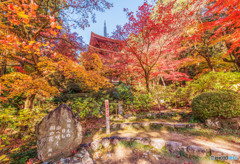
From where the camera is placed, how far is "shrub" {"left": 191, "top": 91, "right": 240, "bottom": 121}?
3.30 meters

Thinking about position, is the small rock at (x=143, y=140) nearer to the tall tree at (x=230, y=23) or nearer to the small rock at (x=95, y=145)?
the small rock at (x=95, y=145)

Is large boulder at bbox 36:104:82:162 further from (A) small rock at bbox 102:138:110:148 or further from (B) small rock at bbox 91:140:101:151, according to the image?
(A) small rock at bbox 102:138:110:148

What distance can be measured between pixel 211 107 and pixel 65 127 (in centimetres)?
503

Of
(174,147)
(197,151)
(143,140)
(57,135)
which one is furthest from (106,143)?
(197,151)

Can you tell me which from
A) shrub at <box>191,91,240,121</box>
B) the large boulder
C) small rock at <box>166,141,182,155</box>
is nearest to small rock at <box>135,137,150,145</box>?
small rock at <box>166,141,182,155</box>

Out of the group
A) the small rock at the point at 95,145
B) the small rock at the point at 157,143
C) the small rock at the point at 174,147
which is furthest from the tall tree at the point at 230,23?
the small rock at the point at 95,145

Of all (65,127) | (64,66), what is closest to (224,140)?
(65,127)

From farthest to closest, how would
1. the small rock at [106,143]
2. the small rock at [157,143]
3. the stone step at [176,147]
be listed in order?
the small rock at [106,143], the small rock at [157,143], the stone step at [176,147]

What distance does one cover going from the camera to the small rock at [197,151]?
92.9 inches

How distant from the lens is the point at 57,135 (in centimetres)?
263

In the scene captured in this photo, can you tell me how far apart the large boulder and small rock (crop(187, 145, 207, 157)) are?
303cm

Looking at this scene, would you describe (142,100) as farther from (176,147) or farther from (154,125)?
(176,147)

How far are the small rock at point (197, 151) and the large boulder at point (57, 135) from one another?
3.03m

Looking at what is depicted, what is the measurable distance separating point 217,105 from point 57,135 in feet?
17.6
